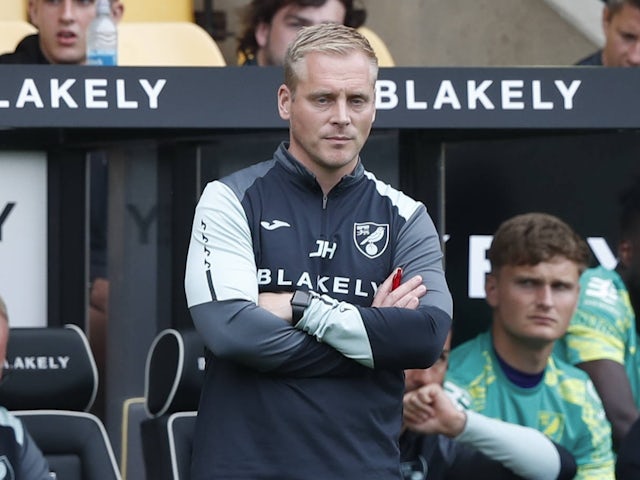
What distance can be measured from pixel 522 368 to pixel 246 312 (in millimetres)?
2103

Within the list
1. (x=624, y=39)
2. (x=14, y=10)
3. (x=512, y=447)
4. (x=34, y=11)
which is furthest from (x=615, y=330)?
(x=14, y=10)

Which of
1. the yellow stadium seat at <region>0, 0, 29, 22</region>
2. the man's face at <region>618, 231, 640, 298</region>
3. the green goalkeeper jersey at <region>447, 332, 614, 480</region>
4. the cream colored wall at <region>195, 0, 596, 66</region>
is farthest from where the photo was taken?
the cream colored wall at <region>195, 0, 596, 66</region>

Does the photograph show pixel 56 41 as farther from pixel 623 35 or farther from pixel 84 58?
pixel 623 35

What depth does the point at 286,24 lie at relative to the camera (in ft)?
20.9

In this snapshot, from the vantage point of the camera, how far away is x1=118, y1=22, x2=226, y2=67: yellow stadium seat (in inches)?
273

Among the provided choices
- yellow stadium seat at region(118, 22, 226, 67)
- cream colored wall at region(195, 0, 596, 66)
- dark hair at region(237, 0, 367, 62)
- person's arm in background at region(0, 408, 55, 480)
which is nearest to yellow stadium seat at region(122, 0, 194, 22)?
cream colored wall at region(195, 0, 596, 66)

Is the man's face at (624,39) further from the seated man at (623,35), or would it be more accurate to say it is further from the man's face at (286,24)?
the man's face at (286,24)

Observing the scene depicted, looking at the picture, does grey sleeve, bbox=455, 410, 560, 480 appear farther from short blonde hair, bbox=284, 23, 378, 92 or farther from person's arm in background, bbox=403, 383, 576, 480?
short blonde hair, bbox=284, 23, 378, 92

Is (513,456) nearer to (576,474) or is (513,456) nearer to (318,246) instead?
(576,474)

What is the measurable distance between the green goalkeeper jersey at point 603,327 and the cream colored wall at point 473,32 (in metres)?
3.04

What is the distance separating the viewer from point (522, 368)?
539 cm

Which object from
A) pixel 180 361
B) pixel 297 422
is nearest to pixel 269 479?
pixel 297 422

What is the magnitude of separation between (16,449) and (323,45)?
1.68 meters

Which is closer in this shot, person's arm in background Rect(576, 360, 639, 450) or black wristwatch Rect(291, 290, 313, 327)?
black wristwatch Rect(291, 290, 313, 327)
